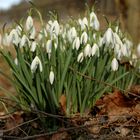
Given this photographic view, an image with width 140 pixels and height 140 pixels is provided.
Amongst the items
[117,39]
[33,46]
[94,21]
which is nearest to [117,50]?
[117,39]

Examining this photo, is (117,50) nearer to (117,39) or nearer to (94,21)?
(117,39)

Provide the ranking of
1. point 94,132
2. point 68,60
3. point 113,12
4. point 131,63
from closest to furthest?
1. point 94,132
2. point 68,60
3. point 131,63
4. point 113,12

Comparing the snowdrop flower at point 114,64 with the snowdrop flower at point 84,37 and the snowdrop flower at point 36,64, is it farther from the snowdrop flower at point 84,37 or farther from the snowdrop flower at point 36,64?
the snowdrop flower at point 36,64

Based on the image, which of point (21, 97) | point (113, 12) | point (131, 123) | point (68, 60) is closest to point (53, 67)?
point (68, 60)

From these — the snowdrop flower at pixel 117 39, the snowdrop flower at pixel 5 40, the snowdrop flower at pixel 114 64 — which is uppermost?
the snowdrop flower at pixel 5 40

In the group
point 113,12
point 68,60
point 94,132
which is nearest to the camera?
point 94,132

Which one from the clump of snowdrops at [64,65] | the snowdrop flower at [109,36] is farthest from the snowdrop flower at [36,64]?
the snowdrop flower at [109,36]

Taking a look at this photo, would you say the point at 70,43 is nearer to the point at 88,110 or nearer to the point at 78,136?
the point at 88,110

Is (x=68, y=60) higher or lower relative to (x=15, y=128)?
higher
